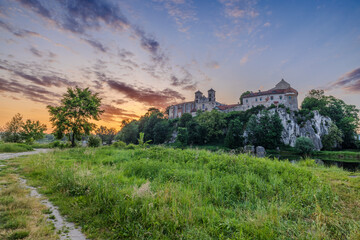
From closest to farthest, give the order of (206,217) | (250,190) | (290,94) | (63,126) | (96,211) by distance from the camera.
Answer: (206,217), (96,211), (250,190), (63,126), (290,94)

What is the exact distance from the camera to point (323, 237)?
3260 mm

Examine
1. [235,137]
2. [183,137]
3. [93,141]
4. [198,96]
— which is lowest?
[93,141]

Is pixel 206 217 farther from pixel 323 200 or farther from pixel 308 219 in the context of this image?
pixel 323 200

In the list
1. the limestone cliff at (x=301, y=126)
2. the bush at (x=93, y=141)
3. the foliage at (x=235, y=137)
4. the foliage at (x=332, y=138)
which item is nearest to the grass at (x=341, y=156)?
the foliage at (x=332, y=138)

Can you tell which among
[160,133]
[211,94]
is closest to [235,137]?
[160,133]

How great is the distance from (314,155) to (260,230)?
5113cm

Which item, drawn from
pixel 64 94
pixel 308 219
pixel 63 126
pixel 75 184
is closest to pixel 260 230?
pixel 308 219

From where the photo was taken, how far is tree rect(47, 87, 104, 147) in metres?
22.6

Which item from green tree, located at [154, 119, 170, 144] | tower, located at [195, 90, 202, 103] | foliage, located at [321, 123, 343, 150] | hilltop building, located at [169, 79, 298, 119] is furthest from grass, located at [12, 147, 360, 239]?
tower, located at [195, 90, 202, 103]

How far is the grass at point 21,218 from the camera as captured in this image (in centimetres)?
324

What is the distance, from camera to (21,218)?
375 centimetres

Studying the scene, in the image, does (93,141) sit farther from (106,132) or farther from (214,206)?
(106,132)

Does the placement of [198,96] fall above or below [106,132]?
above

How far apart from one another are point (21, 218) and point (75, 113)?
2325cm
